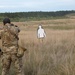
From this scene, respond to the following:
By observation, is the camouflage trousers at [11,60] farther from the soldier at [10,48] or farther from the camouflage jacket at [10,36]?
the camouflage jacket at [10,36]

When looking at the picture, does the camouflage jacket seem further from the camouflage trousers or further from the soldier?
the camouflage trousers

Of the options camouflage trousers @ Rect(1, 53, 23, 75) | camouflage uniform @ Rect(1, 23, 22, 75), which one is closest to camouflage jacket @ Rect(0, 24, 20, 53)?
camouflage uniform @ Rect(1, 23, 22, 75)

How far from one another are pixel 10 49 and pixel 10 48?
0.08 ft

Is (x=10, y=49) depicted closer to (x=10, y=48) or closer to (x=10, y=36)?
(x=10, y=48)

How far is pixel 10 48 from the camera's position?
27.7ft

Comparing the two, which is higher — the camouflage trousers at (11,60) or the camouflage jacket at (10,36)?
the camouflage jacket at (10,36)

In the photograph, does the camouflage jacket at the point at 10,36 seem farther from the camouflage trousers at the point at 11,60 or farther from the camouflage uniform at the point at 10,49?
the camouflage trousers at the point at 11,60

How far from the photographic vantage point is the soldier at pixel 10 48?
8.42m

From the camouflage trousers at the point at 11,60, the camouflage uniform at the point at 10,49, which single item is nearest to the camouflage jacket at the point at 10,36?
the camouflage uniform at the point at 10,49

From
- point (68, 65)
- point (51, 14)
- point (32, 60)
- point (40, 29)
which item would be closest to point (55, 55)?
point (32, 60)

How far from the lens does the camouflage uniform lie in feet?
27.6

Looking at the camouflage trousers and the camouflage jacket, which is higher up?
the camouflage jacket

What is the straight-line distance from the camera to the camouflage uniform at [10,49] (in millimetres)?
8422

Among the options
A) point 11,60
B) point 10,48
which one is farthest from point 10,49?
point 11,60
